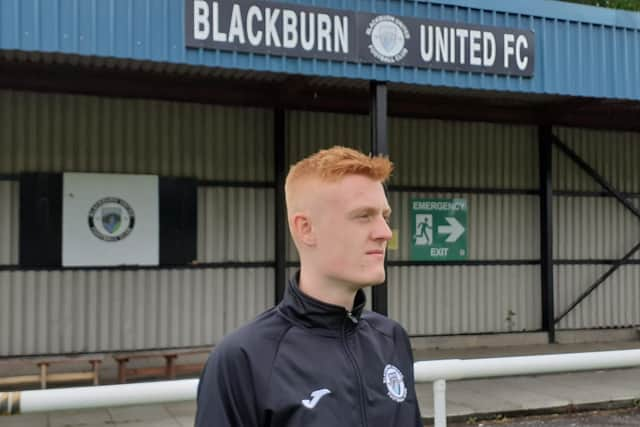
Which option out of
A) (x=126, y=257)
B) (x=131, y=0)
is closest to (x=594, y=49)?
(x=131, y=0)

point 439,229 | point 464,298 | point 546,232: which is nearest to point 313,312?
point 439,229

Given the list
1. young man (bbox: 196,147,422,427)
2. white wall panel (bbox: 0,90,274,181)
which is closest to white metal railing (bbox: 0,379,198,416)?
young man (bbox: 196,147,422,427)

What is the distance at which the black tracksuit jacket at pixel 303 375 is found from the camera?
163cm

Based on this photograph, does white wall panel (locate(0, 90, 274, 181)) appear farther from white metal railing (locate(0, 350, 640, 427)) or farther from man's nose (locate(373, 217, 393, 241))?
man's nose (locate(373, 217, 393, 241))

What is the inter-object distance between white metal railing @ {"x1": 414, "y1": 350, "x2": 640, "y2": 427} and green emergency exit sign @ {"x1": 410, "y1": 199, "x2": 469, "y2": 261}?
809 centimetres

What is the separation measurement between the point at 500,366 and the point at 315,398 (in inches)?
69.2

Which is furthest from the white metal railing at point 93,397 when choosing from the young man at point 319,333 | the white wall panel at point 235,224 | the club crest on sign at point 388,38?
the white wall panel at point 235,224

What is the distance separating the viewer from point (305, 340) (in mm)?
1718

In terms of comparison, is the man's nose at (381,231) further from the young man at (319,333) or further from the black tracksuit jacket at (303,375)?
the black tracksuit jacket at (303,375)

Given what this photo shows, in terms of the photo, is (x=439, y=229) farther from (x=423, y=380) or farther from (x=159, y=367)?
(x=423, y=380)

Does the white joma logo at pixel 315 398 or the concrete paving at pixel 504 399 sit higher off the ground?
the white joma logo at pixel 315 398

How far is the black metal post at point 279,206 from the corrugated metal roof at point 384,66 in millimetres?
1961

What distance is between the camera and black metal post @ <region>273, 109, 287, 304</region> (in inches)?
417

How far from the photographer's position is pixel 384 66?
8.13 m
